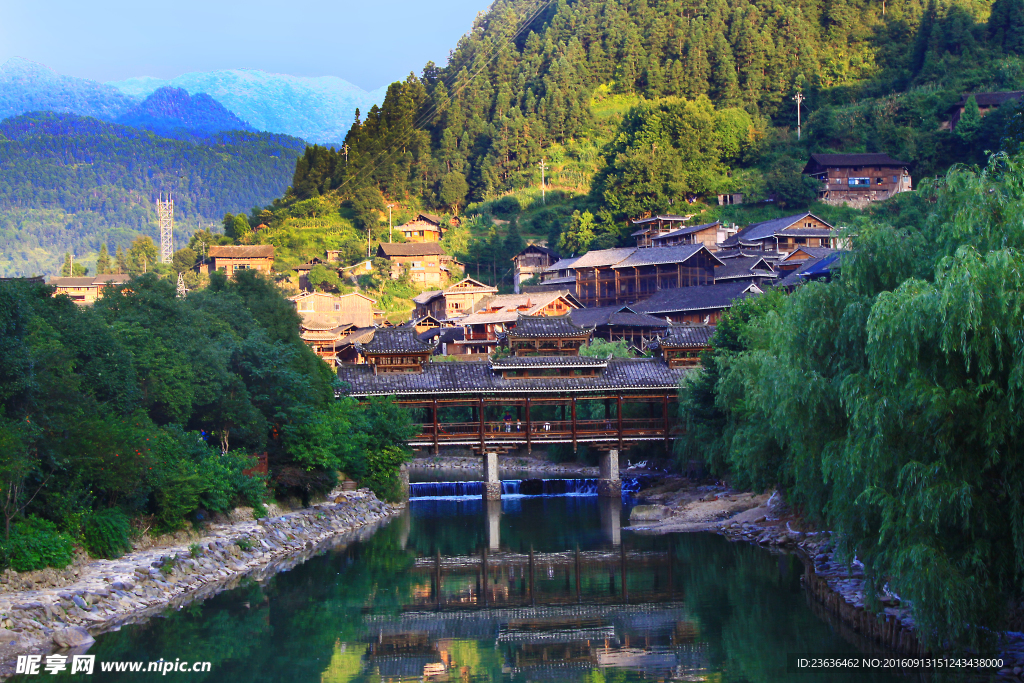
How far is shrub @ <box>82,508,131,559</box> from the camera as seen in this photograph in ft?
60.7

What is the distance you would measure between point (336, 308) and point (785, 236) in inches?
1137

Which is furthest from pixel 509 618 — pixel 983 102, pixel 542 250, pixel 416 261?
pixel 983 102

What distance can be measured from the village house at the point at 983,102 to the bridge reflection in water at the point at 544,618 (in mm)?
54073

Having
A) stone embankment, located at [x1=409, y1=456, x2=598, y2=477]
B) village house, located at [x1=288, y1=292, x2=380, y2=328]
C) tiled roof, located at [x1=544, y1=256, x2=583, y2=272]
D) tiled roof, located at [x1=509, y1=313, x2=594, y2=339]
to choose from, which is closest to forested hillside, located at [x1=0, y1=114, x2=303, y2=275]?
village house, located at [x1=288, y1=292, x2=380, y2=328]

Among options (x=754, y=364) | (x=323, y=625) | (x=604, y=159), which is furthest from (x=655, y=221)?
(x=323, y=625)

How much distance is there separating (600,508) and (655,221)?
119ft

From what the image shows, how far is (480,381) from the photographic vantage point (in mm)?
34438

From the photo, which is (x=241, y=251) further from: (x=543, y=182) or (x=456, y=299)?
(x=543, y=182)

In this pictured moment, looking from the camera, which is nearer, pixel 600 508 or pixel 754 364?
pixel 754 364

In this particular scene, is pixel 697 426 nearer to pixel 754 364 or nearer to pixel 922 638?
pixel 754 364

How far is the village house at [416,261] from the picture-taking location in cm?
7012

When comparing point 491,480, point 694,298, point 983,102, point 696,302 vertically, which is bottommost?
point 491,480

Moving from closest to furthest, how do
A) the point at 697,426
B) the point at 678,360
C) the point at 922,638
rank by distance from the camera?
the point at 922,638, the point at 697,426, the point at 678,360

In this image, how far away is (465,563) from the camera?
23.6 m
